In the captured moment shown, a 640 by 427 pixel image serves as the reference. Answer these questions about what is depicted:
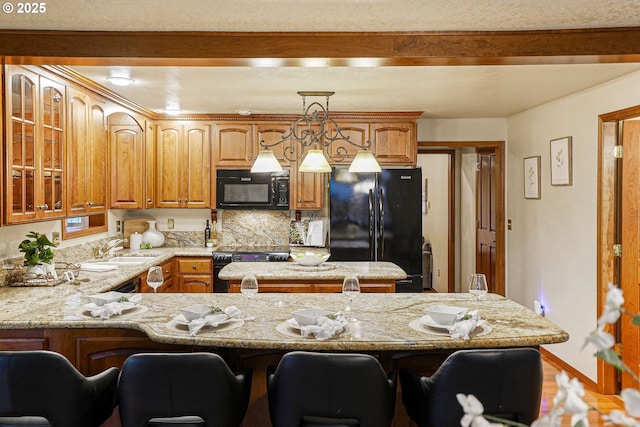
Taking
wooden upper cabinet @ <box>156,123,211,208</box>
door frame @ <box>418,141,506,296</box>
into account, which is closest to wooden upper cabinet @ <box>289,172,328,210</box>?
wooden upper cabinet @ <box>156,123,211,208</box>

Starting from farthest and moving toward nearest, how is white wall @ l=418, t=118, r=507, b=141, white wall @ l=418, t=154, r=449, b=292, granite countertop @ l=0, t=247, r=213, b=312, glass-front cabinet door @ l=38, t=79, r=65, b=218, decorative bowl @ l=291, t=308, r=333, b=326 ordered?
white wall @ l=418, t=154, r=449, b=292, white wall @ l=418, t=118, r=507, b=141, glass-front cabinet door @ l=38, t=79, r=65, b=218, granite countertop @ l=0, t=247, r=213, b=312, decorative bowl @ l=291, t=308, r=333, b=326

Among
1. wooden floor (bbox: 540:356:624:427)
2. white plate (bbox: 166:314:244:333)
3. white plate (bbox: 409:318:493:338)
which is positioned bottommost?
wooden floor (bbox: 540:356:624:427)

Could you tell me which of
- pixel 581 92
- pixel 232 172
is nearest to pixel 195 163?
pixel 232 172

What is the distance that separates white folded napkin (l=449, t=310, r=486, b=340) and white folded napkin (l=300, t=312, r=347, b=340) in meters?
0.45

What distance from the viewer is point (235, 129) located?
554 centimetres

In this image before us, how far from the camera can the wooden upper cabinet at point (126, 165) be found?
495 cm

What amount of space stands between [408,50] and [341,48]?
0.33 meters

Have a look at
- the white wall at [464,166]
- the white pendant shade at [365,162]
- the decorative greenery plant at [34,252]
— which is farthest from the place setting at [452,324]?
the white wall at [464,166]

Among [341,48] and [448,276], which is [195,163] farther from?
[448,276]

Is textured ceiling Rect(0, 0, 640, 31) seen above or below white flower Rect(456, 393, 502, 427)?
above

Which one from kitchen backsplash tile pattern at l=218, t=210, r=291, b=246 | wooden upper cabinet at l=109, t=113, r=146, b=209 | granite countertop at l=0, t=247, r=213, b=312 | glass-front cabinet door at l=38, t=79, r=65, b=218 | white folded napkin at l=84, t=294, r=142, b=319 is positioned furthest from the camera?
kitchen backsplash tile pattern at l=218, t=210, r=291, b=246

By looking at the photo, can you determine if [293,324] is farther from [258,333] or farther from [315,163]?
[315,163]

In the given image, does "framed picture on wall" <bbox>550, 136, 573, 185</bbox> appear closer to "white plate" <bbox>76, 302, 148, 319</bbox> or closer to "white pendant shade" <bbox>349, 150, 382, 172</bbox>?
"white pendant shade" <bbox>349, 150, 382, 172</bbox>

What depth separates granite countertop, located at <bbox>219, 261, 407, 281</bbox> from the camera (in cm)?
369
